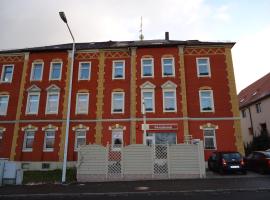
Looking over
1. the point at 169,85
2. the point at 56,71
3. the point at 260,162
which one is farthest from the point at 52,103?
the point at 260,162

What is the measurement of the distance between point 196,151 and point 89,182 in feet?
23.2

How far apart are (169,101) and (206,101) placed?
12.0 ft

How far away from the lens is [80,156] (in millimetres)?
16000

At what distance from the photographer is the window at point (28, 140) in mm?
24506

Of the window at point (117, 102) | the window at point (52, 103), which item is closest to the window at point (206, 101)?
the window at point (117, 102)

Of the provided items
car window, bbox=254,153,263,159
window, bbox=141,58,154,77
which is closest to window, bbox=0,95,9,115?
window, bbox=141,58,154,77

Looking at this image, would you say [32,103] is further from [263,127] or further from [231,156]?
[263,127]

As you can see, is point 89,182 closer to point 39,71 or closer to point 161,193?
point 161,193

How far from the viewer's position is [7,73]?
2738 centimetres

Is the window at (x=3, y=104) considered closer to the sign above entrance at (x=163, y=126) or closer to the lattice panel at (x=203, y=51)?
the sign above entrance at (x=163, y=126)

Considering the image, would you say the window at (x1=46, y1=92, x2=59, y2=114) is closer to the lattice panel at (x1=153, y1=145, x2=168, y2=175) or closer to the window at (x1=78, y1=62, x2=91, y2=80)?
the window at (x1=78, y1=62, x2=91, y2=80)

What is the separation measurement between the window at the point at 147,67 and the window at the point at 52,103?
935 centimetres

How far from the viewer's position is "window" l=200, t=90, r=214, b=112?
79.2 feet

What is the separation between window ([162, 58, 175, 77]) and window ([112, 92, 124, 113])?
4.91 m
